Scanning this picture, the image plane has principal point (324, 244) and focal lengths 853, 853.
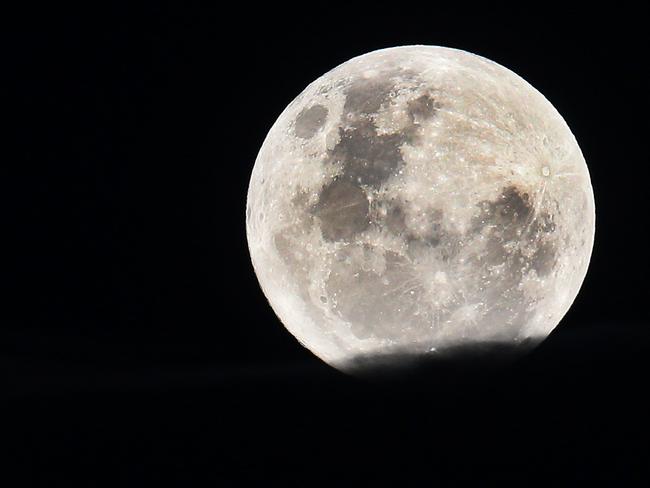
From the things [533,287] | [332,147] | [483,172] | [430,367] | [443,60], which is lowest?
[430,367]

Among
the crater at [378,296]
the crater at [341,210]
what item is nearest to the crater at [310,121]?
the crater at [341,210]

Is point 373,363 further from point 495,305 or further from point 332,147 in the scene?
point 332,147

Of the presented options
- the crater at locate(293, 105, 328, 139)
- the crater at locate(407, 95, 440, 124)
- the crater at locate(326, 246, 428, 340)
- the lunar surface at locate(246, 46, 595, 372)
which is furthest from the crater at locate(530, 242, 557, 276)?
the crater at locate(293, 105, 328, 139)

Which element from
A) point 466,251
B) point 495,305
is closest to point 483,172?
point 466,251

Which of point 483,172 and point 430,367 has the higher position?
point 483,172

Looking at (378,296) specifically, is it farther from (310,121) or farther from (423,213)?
(310,121)

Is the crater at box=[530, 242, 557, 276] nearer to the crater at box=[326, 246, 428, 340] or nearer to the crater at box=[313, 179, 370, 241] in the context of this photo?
the crater at box=[326, 246, 428, 340]

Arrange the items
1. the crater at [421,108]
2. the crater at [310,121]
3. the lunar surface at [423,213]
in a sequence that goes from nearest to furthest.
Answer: the lunar surface at [423,213]
the crater at [421,108]
the crater at [310,121]

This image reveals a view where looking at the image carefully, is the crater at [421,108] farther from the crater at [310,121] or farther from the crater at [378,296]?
the crater at [378,296]
